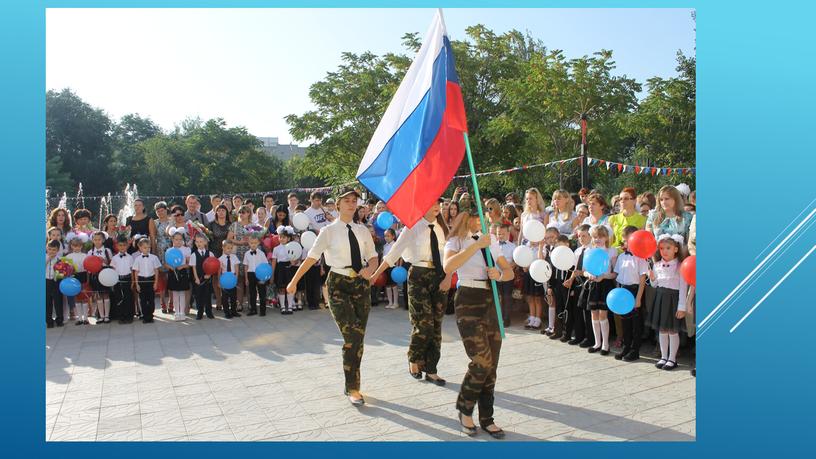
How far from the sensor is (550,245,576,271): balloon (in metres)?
7.71

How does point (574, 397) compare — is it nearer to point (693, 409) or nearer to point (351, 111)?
point (693, 409)

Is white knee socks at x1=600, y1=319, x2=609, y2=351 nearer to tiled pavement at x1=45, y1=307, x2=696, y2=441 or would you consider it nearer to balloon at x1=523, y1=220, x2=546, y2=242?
tiled pavement at x1=45, y1=307, x2=696, y2=441

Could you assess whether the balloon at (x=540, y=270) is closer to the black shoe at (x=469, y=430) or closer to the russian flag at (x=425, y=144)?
the russian flag at (x=425, y=144)

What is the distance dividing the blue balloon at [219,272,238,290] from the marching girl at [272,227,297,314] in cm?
84

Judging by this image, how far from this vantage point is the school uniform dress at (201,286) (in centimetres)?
1046

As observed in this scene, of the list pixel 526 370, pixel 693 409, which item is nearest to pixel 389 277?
pixel 526 370

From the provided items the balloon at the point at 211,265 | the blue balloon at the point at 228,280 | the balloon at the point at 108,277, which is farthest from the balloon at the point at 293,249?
the balloon at the point at 108,277

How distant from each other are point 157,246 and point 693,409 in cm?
877

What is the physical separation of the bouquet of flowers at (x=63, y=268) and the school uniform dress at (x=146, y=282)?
0.96m

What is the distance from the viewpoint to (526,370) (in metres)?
6.86

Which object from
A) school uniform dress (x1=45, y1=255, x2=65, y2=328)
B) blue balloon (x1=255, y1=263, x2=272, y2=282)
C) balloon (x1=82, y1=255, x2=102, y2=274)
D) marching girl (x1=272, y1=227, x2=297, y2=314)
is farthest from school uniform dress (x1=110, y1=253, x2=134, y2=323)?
marching girl (x1=272, y1=227, x2=297, y2=314)

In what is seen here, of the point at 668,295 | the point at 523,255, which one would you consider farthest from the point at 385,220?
the point at 668,295

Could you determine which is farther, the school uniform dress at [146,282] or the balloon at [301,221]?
the balloon at [301,221]

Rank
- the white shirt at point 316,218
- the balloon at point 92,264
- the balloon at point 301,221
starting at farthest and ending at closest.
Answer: the white shirt at point 316,218
the balloon at point 301,221
the balloon at point 92,264
